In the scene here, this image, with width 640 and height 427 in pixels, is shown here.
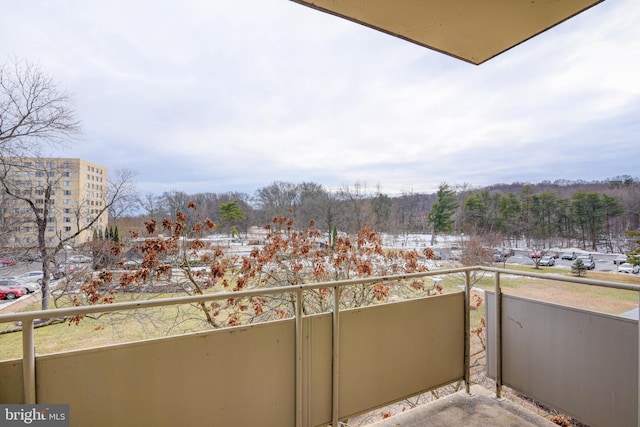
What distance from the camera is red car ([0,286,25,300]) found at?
654 centimetres

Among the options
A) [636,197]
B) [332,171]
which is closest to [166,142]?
[332,171]

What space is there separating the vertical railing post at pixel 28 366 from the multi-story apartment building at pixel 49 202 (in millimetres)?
7234

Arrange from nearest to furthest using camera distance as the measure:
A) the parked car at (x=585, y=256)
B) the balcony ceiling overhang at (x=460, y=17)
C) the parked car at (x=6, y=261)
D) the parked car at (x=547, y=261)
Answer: the balcony ceiling overhang at (x=460, y=17)
the parked car at (x=6, y=261)
the parked car at (x=585, y=256)
the parked car at (x=547, y=261)

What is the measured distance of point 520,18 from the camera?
1.43 meters

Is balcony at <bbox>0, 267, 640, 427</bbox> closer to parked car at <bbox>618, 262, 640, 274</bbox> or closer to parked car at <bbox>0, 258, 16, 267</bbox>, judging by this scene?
parked car at <bbox>618, 262, 640, 274</bbox>

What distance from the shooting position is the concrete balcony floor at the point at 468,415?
6.22 feet

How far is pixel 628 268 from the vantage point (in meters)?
7.09

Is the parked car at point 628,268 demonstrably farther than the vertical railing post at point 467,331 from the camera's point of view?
Yes

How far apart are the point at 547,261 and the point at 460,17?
1101 centimetres

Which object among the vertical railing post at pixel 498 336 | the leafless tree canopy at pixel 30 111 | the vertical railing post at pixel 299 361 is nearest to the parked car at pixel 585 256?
the vertical railing post at pixel 498 336

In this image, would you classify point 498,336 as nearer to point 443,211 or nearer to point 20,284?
point 20,284

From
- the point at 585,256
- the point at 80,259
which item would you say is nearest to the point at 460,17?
the point at 80,259

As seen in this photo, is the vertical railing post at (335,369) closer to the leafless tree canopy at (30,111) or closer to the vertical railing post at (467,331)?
the vertical railing post at (467,331)

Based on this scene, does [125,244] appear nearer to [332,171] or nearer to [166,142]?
[166,142]
